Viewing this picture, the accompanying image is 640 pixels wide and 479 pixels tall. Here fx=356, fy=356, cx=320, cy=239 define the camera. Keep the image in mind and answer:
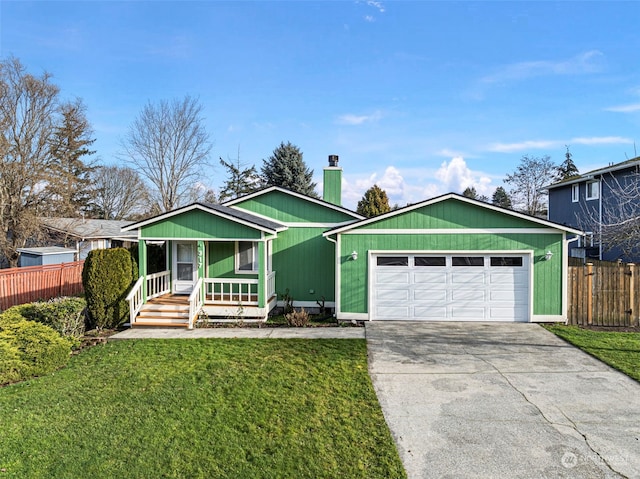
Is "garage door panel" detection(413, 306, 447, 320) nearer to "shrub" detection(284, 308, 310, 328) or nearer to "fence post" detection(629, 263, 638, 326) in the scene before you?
"shrub" detection(284, 308, 310, 328)

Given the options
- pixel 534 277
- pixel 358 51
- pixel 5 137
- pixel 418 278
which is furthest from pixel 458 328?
pixel 5 137

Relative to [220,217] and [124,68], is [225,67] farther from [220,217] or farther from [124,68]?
[220,217]

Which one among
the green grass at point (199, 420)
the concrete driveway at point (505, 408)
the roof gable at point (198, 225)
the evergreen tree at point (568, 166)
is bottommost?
the concrete driveway at point (505, 408)

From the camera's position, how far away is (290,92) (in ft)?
51.9

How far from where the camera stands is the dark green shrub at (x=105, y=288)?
10.1 meters

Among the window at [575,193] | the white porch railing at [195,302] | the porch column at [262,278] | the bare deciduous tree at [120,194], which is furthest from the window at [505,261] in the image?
the bare deciduous tree at [120,194]

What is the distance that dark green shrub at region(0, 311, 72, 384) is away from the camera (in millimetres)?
6387

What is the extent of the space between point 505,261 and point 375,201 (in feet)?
72.7

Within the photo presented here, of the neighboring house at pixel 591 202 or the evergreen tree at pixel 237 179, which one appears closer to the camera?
the neighboring house at pixel 591 202

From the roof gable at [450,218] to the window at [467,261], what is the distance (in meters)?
0.88

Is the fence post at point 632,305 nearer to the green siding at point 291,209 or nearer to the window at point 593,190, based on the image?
the green siding at point 291,209

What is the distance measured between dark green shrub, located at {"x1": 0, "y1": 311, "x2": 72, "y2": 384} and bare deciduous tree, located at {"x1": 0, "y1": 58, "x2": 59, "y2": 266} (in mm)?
15847

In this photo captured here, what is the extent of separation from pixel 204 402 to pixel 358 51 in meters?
12.8

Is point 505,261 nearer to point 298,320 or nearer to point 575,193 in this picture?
point 298,320
